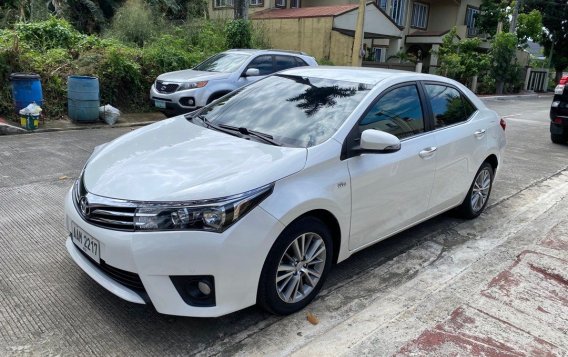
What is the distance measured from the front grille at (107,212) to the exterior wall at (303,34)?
62.0 ft

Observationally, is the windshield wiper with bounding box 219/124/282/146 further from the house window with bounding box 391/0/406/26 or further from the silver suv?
the house window with bounding box 391/0/406/26

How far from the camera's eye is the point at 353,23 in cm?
2161

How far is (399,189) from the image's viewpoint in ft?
12.4

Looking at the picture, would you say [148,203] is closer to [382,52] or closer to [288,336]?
[288,336]

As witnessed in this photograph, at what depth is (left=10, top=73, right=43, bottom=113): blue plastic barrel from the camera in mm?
8656

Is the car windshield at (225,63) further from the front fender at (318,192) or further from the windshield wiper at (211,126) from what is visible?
the front fender at (318,192)

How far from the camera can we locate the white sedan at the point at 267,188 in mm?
2662

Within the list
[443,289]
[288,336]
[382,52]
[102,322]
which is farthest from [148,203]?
[382,52]

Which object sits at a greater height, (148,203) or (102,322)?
(148,203)

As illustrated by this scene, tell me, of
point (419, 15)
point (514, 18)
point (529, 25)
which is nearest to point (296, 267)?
point (514, 18)

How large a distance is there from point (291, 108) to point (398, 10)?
30423 millimetres

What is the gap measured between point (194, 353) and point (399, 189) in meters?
2.01

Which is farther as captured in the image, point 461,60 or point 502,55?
point 502,55

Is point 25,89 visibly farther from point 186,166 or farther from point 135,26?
point 135,26
